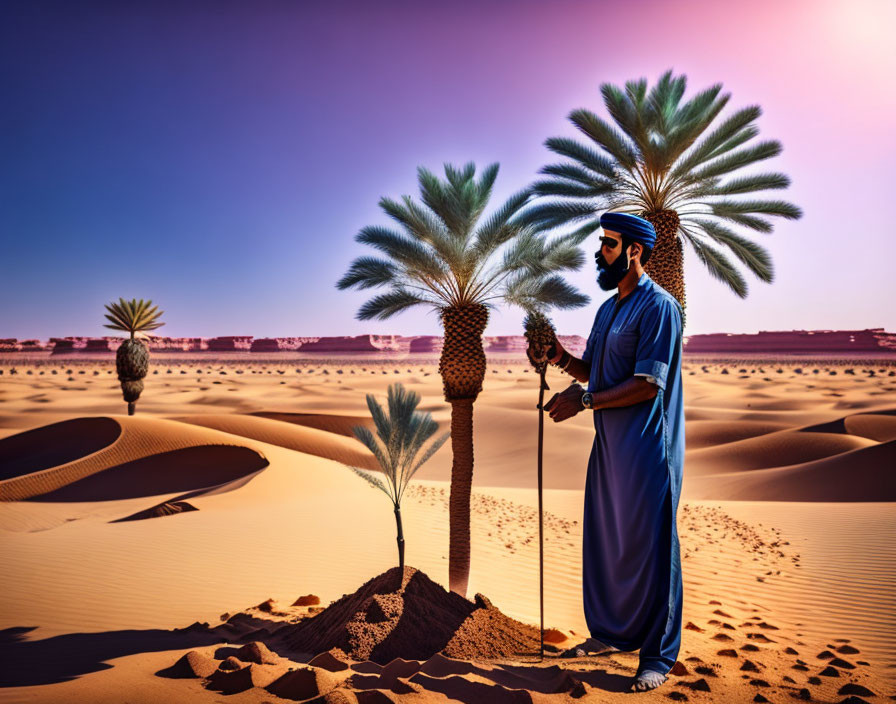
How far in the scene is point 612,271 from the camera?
418 centimetres

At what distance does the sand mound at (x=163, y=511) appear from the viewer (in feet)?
43.5

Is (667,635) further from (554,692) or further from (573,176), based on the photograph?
(573,176)

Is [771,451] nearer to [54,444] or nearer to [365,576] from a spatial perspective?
[365,576]

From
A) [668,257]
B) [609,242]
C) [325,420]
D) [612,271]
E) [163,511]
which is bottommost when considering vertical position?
[163,511]

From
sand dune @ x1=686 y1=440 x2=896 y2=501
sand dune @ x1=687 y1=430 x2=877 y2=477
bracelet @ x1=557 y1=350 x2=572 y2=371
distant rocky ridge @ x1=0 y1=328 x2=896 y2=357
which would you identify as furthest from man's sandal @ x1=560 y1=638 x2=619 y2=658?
distant rocky ridge @ x1=0 y1=328 x2=896 y2=357

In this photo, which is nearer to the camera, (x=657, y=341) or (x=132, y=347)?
(x=657, y=341)

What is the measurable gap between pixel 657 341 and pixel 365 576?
22.7 ft

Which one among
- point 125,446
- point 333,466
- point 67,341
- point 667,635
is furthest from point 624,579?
point 67,341

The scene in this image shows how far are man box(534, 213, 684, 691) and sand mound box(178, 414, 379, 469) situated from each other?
19.4 m

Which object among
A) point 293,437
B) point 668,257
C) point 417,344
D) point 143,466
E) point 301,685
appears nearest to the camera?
point 301,685

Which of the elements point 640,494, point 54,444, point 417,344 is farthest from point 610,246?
point 417,344

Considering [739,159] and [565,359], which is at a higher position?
[739,159]

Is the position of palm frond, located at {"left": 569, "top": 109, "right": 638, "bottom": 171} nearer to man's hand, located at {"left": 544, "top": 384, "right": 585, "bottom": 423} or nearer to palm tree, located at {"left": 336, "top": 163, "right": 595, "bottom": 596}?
palm tree, located at {"left": 336, "top": 163, "right": 595, "bottom": 596}

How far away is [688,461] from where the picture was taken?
2366 centimetres
